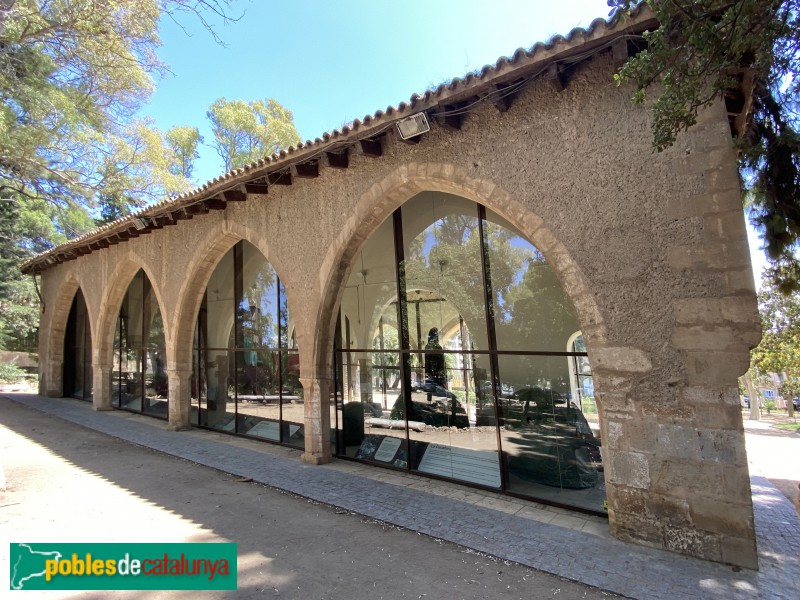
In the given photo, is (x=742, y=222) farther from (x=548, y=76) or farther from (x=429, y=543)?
(x=429, y=543)

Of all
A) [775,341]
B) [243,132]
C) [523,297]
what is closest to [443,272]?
[523,297]

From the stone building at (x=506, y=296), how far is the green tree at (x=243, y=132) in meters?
12.6

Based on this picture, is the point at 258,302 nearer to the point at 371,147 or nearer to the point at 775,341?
the point at 371,147

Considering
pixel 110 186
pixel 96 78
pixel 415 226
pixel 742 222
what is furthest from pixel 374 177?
pixel 110 186

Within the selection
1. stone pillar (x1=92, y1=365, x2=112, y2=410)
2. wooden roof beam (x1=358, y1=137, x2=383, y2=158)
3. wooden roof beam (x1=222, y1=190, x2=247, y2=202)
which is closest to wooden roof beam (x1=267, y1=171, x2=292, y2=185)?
wooden roof beam (x1=222, y1=190, x2=247, y2=202)

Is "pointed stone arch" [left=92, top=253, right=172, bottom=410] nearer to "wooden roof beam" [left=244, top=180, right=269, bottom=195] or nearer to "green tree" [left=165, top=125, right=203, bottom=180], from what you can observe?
"wooden roof beam" [left=244, top=180, right=269, bottom=195]

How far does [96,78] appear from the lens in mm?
9547

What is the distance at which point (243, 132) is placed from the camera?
20.9 meters

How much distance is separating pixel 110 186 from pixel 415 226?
10787 mm

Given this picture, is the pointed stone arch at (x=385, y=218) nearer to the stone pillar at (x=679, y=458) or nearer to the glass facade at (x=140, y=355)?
the stone pillar at (x=679, y=458)

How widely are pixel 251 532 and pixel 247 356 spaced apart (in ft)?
16.3

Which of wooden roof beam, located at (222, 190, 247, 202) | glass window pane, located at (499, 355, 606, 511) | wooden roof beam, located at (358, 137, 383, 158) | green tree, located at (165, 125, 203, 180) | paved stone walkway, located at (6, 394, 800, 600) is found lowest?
paved stone walkway, located at (6, 394, 800, 600)

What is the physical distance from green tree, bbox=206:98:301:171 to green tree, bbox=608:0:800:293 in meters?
19.5

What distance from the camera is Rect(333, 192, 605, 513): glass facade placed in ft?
16.5
